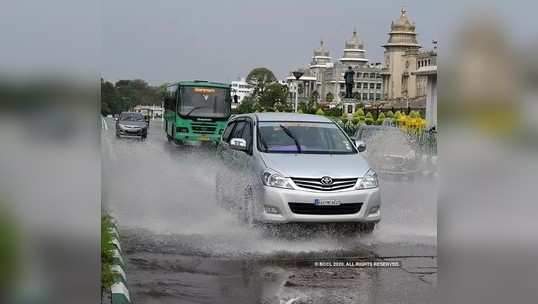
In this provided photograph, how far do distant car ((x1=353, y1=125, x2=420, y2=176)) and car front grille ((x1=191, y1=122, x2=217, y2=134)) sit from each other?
1.08 metres

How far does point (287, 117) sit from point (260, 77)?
393 millimetres

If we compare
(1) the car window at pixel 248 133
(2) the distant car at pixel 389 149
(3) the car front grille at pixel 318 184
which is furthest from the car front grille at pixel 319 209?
(1) the car window at pixel 248 133

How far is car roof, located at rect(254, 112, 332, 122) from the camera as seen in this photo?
5473 mm

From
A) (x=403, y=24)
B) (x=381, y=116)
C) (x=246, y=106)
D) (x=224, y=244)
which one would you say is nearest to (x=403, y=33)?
(x=403, y=24)

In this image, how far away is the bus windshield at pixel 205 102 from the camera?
5.20 metres

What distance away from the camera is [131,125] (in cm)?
500

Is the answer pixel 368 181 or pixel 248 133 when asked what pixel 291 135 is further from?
pixel 368 181

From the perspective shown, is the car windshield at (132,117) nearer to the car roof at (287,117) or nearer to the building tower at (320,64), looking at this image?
the car roof at (287,117)
